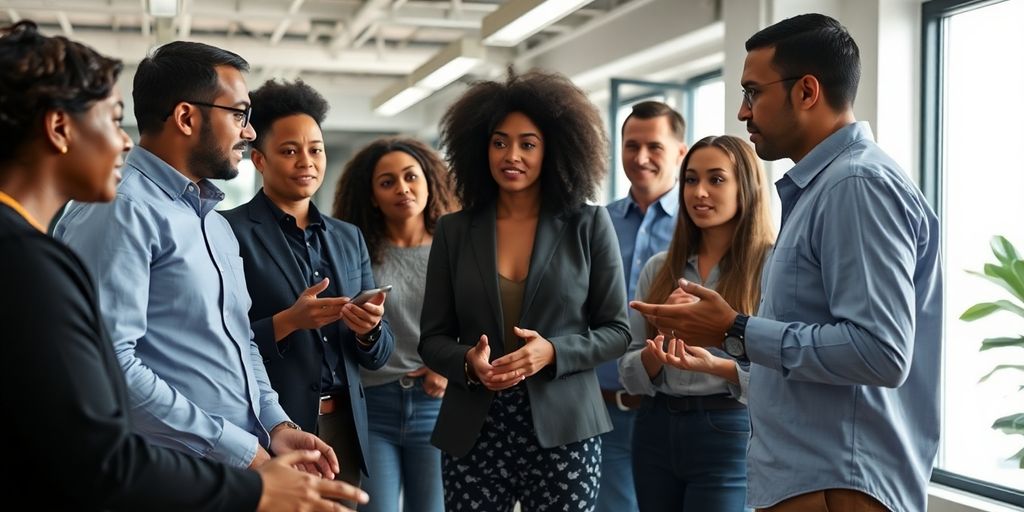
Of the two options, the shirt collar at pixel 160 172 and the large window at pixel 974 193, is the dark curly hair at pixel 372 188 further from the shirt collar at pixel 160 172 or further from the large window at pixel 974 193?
the large window at pixel 974 193

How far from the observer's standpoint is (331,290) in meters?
2.67

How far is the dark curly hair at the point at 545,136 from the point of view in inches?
104

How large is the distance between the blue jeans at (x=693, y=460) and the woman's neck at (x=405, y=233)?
1.16 metres

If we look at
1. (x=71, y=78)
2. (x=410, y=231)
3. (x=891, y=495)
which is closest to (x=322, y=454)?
(x=71, y=78)

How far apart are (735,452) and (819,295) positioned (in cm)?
82

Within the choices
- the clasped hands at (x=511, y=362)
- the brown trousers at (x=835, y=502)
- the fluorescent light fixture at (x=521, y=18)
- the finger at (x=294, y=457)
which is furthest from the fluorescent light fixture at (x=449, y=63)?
the finger at (x=294, y=457)

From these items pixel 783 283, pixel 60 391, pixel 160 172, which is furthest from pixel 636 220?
pixel 60 391

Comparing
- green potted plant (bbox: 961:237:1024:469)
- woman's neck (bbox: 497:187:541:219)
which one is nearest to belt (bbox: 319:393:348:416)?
woman's neck (bbox: 497:187:541:219)

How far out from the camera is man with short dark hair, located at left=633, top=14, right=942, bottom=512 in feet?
5.61

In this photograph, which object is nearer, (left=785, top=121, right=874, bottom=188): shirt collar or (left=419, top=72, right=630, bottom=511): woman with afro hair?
(left=785, top=121, right=874, bottom=188): shirt collar

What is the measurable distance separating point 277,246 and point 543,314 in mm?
745

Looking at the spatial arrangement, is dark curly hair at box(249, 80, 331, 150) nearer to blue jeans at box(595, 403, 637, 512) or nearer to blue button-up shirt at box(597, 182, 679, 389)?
blue button-up shirt at box(597, 182, 679, 389)

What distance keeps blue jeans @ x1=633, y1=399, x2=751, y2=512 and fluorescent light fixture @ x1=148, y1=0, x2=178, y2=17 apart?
4.17 metres

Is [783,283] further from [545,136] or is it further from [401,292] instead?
[401,292]
